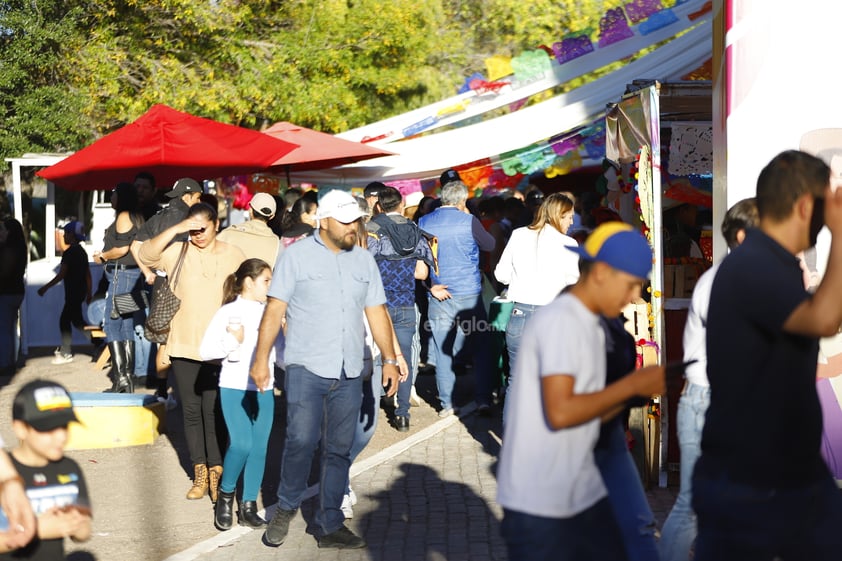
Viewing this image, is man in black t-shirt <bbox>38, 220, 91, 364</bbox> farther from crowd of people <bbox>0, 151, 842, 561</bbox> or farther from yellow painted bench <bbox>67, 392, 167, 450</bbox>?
yellow painted bench <bbox>67, 392, 167, 450</bbox>

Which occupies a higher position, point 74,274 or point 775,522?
point 74,274

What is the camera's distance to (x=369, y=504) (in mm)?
7852

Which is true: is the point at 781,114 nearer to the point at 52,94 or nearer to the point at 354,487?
the point at 354,487

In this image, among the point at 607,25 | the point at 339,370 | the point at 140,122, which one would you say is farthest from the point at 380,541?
the point at 607,25

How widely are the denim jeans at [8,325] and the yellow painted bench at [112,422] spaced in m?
4.89

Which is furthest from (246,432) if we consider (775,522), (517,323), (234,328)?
(775,522)

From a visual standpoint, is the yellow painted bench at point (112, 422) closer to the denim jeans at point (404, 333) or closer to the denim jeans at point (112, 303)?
the denim jeans at point (112, 303)

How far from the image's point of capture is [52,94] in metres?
20.5

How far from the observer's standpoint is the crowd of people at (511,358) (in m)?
3.85

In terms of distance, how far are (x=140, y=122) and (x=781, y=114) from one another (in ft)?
24.1

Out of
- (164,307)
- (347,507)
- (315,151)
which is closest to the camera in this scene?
(347,507)

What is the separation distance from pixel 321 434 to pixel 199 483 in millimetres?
1669

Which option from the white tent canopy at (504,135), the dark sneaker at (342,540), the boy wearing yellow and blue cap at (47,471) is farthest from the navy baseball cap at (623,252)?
the white tent canopy at (504,135)

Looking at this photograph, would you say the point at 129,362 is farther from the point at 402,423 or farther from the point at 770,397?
the point at 770,397
